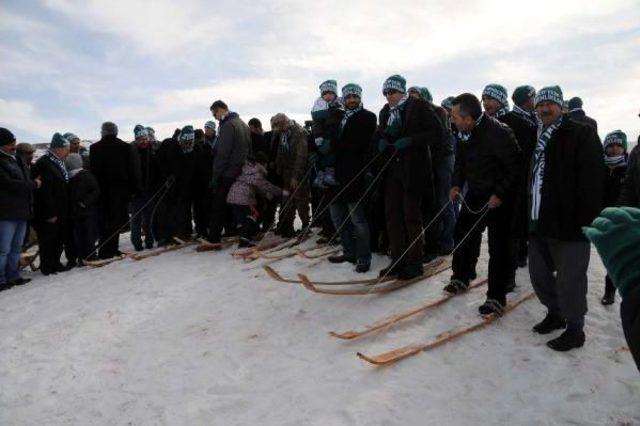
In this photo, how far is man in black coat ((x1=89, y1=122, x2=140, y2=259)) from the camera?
8.01 m

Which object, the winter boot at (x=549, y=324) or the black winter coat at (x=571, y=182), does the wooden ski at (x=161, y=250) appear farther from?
the black winter coat at (x=571, y=182)

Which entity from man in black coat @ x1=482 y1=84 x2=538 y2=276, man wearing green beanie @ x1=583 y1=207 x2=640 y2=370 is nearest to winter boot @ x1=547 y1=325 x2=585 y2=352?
man in black coat @ x1=482 y1=84 x2=538 y2=276

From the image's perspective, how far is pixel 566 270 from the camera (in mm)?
3781

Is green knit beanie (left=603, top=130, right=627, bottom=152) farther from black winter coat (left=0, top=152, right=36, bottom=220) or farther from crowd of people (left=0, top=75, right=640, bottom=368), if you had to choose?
black winter coat (left=0, top=152, right=36, bottom=220)

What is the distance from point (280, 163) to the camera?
7.84 m

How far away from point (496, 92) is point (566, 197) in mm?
1806

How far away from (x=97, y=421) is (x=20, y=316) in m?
3.06

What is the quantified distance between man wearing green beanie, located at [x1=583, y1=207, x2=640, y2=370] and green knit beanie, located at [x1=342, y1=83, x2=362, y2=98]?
16.4 ft

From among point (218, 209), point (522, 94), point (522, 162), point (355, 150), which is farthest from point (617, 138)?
point (218, 209)

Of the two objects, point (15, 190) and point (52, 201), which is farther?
point (52, 201)

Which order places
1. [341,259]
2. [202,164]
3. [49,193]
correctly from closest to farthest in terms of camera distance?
[341,259], [49,193], [202,164]

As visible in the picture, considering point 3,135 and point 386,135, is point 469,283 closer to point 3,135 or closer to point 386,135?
point 386,135

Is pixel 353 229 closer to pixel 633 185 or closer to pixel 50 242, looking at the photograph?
pixel 633 185

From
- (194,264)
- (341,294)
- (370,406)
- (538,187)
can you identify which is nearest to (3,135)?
(194,264)
